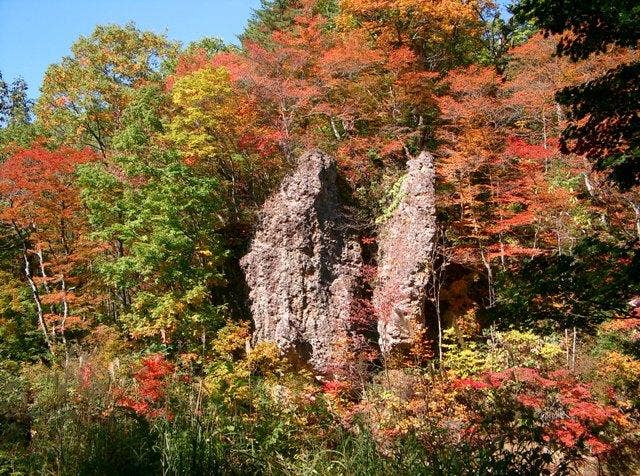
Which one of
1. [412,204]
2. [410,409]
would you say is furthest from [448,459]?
[412,204]

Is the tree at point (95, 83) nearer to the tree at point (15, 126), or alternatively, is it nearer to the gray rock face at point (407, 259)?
the tree at point (15, 126)

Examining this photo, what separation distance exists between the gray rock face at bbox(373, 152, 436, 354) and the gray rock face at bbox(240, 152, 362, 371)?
3.80 feet

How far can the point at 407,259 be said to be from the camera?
12891mm

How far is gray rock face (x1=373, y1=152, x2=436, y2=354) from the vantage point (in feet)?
40.5

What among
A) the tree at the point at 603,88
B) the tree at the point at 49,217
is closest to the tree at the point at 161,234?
the tree at the point at 49,217

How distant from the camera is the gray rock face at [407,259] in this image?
12.4m

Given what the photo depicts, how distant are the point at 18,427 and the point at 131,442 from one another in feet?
4.99

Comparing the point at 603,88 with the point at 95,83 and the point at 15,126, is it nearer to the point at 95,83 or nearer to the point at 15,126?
the point at 95,83

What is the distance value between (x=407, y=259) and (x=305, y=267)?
3201mm

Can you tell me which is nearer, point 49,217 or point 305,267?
point 305,267

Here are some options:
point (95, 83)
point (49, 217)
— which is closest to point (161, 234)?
point (49, 217)

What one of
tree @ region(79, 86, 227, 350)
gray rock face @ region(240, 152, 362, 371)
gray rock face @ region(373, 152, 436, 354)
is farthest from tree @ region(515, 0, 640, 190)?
tree @ region(79, 86, 227, 350)

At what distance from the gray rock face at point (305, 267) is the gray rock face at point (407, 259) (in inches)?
45.6

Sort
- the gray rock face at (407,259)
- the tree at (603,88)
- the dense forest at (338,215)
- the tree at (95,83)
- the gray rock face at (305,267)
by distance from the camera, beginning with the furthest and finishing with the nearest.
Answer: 1. the tree at (95,83)
2. the gray rock face at (305,267)
3. the gray rock face at (407,259)
4. the dense forest at (338,215)
5. the tree at (603,88)
